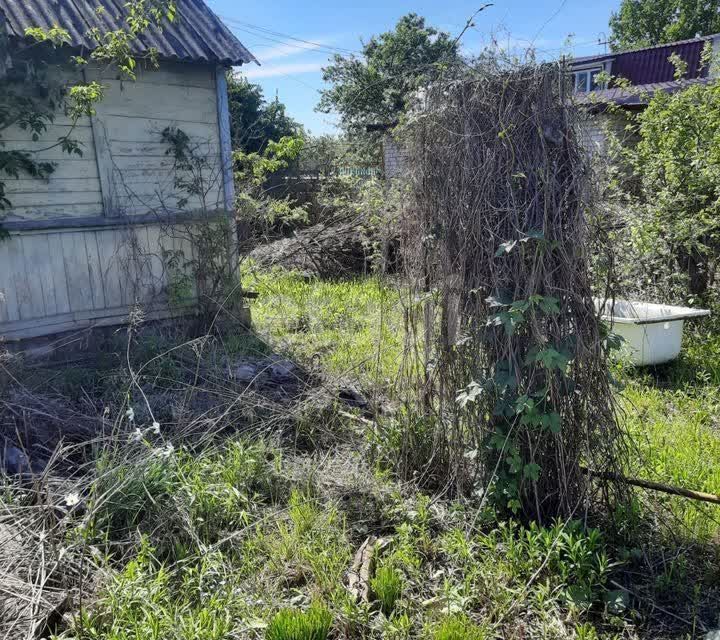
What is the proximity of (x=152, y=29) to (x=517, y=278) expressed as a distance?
17.2 ft

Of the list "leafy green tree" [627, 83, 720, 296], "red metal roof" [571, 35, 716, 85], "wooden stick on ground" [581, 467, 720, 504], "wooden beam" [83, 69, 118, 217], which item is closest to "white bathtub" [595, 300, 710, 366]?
"leafy green tree" [627, 83, 720, 296]

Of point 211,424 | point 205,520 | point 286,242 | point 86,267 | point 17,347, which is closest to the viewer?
point 205,520

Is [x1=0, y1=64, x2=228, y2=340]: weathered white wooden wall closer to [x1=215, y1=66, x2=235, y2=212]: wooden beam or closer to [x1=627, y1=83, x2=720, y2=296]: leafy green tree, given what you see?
[x1=215, y1=66, x2=235, y2=212]: wooden beam

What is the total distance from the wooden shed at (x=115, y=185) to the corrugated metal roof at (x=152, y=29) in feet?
0.04

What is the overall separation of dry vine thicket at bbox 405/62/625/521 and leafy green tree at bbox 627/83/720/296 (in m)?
3.89

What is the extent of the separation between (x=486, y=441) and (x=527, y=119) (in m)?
1.67

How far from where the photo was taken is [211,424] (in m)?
4.02

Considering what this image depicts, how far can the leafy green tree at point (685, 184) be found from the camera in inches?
249

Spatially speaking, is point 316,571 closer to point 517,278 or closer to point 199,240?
point 517,278

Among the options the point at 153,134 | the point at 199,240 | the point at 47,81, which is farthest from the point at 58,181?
the point at 199,240

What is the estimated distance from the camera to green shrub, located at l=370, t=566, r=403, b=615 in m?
2.63

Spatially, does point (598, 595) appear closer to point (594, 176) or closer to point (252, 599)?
point (252, 599)

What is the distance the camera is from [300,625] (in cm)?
234

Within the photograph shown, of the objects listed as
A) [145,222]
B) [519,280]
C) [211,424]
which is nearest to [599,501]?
[519,280]
